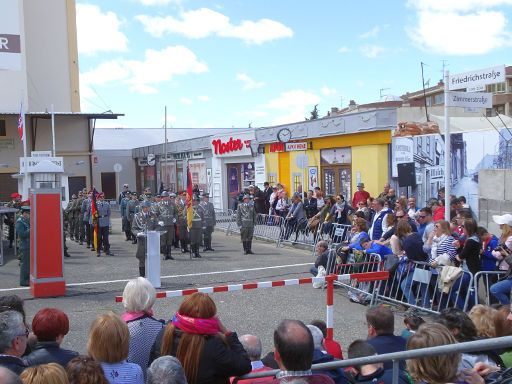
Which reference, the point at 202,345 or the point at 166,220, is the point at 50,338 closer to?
the point at 202,345

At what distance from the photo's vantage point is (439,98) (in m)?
60.2

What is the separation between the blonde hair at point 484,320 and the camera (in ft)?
15.5

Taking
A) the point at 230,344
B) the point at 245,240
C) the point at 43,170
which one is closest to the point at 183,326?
the point at 230,344

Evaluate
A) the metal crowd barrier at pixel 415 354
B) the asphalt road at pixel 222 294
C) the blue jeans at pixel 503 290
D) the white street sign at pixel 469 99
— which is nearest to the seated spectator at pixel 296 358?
the metal crowd barrier at pixel 415 354

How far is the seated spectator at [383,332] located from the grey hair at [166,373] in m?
1.79

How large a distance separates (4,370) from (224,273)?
11472 millimetres

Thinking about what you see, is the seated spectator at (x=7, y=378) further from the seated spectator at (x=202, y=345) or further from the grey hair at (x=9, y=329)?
the seated spectator at (x=202, y=345)

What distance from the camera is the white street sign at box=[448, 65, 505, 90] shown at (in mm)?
9953

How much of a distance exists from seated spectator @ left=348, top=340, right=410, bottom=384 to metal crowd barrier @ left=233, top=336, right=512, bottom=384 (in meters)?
0.24

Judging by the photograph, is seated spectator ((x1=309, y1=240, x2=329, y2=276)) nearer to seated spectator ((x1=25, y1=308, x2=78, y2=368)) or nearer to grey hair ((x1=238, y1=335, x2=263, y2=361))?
grey hair ((x1=238, y1=335, x2=263, y2=361))

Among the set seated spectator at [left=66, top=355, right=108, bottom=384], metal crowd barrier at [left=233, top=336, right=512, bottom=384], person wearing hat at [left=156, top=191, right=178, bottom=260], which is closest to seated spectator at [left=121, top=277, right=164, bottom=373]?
metal crowd barrier at [left=233, top=336, right=512, bottom=384]

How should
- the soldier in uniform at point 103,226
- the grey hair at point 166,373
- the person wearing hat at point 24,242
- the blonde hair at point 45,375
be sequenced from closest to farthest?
the blonde hair at point 45,375 → the grey hair at point 166,373 → the person wearing hat at point 24,242 → the soldier in uniform at point 103,226

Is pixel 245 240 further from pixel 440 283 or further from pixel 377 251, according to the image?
pixel 440 283

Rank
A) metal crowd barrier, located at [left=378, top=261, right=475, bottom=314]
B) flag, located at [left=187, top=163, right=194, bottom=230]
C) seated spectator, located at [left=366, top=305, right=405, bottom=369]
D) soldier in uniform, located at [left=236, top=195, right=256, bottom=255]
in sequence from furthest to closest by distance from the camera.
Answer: soldier in uniform, located at [left=236, top=195, right=256, bottom=255] < flag, located at [left=187, top=163, right=194, bottom=230] < metal crowd barrier, located at [left=378, top=261, right=475, bottom=314] < seated spectator, located at [left=366, top=305, right=405, bottom=369]
